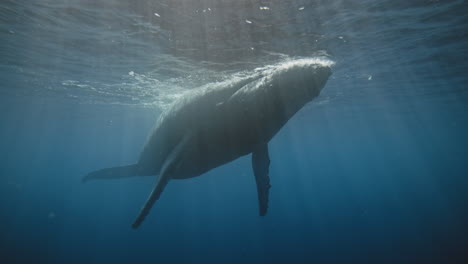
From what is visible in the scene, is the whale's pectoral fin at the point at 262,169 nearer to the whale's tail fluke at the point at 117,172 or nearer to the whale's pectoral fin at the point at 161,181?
the whale's pectoral fin at the point at 161,181

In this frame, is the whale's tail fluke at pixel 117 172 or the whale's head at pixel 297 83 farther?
the whale's tail fluke at pixel 117 172

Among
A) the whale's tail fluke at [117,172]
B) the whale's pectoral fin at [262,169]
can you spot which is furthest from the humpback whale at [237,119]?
the whale's tail fluke at [117,172]

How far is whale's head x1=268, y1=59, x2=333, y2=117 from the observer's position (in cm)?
347

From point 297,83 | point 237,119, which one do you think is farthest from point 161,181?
point 297,83

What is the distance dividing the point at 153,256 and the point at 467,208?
44.6m

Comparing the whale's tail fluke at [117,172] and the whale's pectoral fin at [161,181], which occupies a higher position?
the whale's pectoral fin at [161,181]

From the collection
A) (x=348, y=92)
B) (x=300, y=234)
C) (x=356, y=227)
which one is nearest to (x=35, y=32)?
(x=348, y=92)

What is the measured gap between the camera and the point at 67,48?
40.8 feet

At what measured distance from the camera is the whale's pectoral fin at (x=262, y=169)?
493 cm

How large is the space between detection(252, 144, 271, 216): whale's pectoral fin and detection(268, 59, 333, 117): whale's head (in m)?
1.22

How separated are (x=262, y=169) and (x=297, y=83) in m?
2.10

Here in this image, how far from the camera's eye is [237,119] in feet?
13.5

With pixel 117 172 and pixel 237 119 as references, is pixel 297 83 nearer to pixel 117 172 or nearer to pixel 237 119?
pixel 237 119

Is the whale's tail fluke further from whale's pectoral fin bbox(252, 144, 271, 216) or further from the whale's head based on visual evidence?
the whale's head
